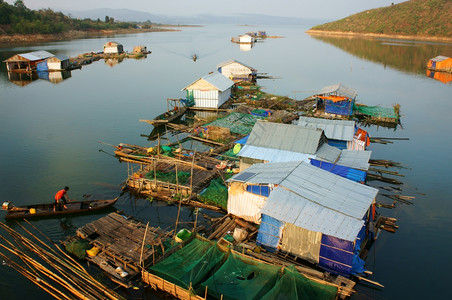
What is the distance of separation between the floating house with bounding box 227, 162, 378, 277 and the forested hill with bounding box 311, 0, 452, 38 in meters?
129

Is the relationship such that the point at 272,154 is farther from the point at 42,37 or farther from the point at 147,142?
the point at 42,37

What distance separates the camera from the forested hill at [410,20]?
11912 cm

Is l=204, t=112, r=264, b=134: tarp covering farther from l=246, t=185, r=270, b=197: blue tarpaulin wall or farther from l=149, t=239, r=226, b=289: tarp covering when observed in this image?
l=149, t=239, r=226, b=289: tarp covering

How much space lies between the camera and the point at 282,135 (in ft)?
72.3

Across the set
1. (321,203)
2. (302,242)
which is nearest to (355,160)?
(321,203)

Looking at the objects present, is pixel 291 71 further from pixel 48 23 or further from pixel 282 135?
pixel 48 23

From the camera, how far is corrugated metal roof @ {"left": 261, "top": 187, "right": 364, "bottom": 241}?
1350 centimetres

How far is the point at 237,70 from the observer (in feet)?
178

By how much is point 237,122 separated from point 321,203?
19683 mm

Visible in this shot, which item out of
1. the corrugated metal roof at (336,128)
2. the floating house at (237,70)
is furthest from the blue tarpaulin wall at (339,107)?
the floating house at (237,70)

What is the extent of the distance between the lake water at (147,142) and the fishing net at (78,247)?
7.04 feet

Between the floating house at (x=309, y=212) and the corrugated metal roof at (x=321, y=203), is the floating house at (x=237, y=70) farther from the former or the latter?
the corrugated metal roof at (x=321, y=203)

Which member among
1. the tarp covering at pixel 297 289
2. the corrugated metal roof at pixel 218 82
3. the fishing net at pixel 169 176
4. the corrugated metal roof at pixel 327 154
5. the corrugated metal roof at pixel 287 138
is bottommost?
the fishing net at pixel 169 176

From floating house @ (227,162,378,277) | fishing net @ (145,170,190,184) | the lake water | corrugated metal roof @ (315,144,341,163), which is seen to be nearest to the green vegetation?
the lake water
